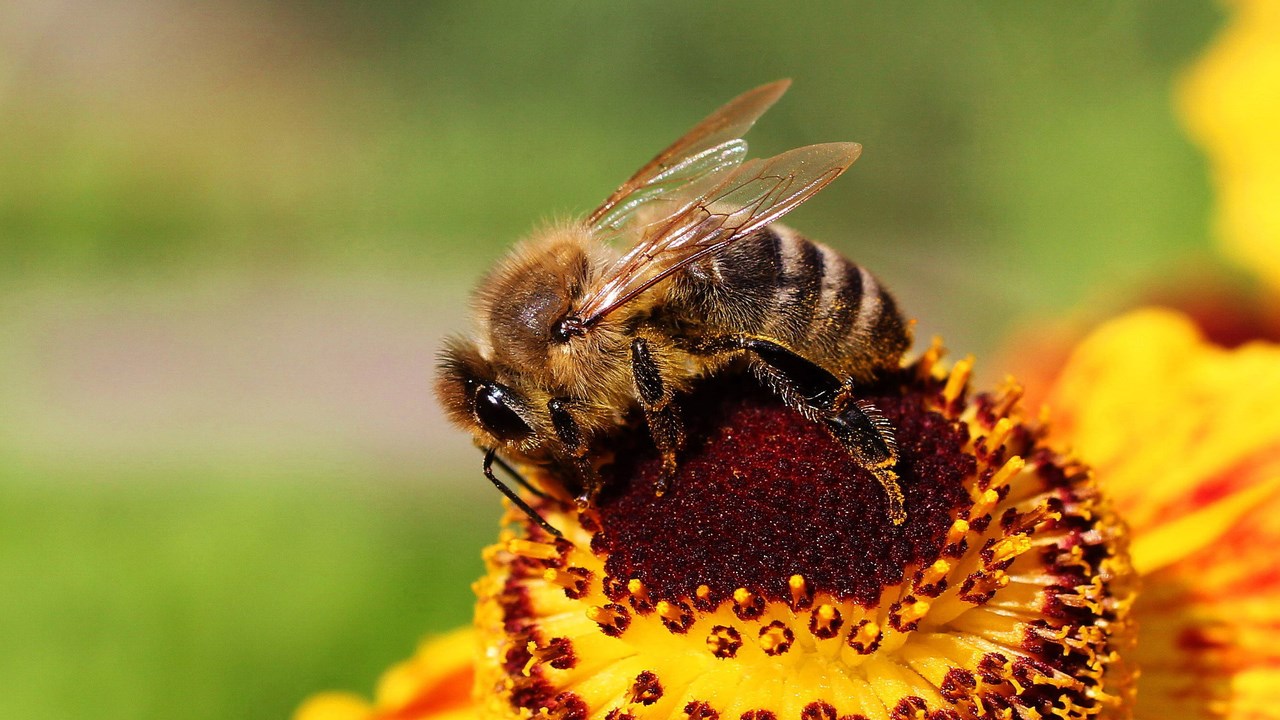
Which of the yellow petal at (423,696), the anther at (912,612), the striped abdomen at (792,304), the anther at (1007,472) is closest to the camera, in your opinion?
the anther at (912,612)

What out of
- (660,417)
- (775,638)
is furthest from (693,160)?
(775,638)

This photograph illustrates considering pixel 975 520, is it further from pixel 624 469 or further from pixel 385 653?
pixel 385 653

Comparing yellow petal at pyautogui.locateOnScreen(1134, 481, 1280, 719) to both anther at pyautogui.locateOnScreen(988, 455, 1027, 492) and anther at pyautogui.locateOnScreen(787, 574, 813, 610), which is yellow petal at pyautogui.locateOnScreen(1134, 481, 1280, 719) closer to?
anther at pyautogui.locateOnScreen(988, 455, 1027, 492)

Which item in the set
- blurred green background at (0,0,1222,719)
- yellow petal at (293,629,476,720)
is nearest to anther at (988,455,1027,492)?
yellow petal at (293,629,476,720)

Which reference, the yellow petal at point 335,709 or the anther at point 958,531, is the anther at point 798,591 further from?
the yellow petal at point 335,709

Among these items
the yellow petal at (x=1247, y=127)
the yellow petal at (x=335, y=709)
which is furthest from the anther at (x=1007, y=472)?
the yellow petal at (x=1247, y=127)

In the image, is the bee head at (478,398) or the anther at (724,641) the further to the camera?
the bee head at (478,398)

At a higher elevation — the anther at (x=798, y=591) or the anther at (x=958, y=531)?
the anther at (x=958, y=531)
